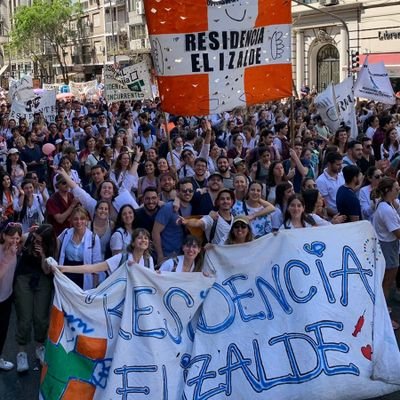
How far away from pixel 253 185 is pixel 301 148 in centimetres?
320

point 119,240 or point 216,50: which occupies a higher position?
point 216,50

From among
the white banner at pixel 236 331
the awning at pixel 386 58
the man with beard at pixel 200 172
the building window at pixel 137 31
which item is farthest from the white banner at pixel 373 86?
the building window at pixel 137 31

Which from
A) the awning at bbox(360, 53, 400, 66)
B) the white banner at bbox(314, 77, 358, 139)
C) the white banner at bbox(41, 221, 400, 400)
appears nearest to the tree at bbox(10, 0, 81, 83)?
the awning at bbox(360, 53, 400, 66)

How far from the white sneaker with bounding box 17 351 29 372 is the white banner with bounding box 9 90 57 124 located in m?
11.8

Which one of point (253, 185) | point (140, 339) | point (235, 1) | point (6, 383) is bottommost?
point (6, 383)

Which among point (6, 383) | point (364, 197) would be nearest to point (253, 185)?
point (364, 197)

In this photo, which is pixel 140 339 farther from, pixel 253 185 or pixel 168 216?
pixel 253 185

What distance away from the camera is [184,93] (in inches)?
275

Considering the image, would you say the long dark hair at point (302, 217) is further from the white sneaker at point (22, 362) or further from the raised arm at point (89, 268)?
the white sneaker at point (22, 362)

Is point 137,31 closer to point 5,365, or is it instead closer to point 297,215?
point 297,215

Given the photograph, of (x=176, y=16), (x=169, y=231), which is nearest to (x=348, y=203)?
(x=169, y=231)

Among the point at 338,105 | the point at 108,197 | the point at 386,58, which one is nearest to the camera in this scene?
the point at 108,197

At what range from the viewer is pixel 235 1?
6988 mm

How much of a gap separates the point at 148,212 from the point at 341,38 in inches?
→ 1083
